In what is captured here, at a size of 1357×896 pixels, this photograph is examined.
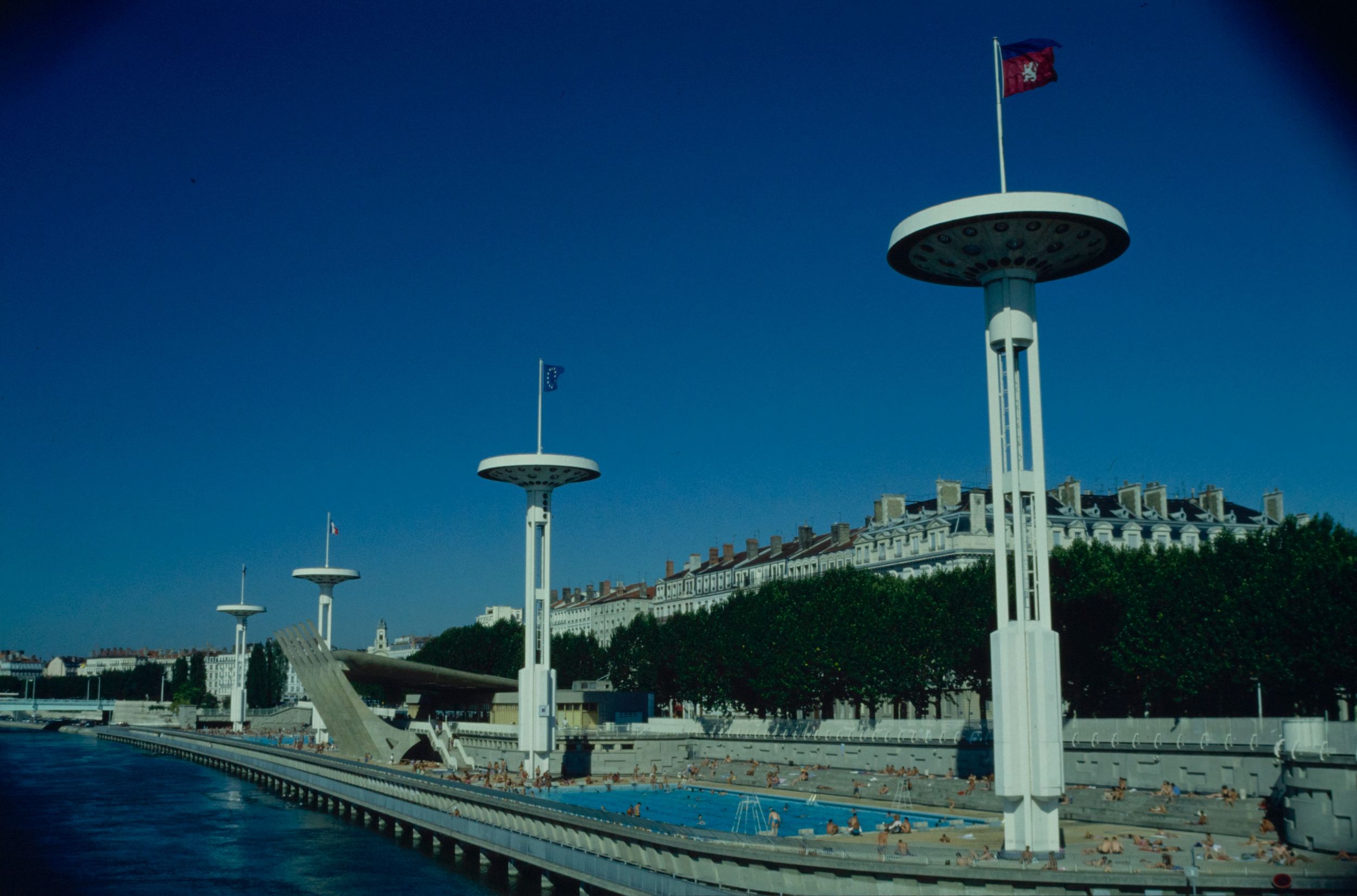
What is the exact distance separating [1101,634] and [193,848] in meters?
41.9

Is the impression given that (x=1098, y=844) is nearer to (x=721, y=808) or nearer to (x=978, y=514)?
(x=721, y=808)

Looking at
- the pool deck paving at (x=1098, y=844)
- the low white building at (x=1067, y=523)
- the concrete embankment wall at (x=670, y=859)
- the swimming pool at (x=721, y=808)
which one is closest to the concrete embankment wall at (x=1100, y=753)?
the pool deck paving at (x=1098, y=844)

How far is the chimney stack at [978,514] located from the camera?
310 ft

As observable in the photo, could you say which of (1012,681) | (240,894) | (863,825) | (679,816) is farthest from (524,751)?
(1012,681)

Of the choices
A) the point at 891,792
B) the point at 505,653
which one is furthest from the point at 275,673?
the point at 891,792

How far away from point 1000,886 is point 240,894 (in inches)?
966

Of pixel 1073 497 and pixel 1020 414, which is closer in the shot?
pixel 1020 414

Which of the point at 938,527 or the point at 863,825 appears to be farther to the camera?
the point at 938,527

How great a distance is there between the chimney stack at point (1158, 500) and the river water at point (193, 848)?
67471mm

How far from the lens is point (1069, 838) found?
127 feet

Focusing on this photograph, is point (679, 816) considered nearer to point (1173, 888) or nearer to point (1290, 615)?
point (1290, 615)

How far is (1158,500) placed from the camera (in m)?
100

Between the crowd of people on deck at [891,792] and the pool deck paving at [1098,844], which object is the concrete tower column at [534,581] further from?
the pool deck paving at [1098,844]

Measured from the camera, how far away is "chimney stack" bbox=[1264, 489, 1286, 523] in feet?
328
